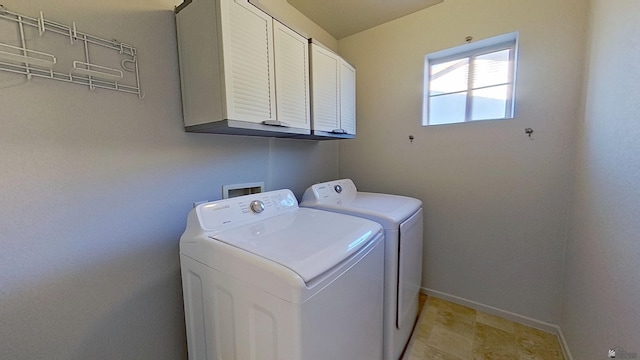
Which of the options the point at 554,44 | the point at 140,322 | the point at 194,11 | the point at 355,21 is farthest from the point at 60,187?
the point at 554,44

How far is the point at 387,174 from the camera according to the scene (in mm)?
2336

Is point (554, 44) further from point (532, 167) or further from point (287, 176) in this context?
point (287, 176)

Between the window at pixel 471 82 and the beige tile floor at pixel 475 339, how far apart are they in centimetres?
162

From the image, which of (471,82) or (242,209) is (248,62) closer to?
(242,209)

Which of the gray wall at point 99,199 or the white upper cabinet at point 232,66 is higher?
the white upper cabinet at point 232,66

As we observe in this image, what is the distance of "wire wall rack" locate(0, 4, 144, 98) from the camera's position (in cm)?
83

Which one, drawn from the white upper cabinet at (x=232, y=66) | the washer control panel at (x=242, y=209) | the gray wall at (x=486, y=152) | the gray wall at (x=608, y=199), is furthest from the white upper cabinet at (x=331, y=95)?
the gray wall at (x=608, y=199)

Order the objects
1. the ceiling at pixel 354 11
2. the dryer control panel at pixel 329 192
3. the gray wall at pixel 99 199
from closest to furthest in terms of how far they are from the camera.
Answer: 1. the gray wall at pixel 99 199
2. the dryer control panel at pixel 329 192
3. the ceiling at pixel 354 11

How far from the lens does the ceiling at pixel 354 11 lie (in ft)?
6.28

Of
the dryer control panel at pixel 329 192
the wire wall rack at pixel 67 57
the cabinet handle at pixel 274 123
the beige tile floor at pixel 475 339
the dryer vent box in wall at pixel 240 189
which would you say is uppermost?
the wire wall rack at pixel 67 57

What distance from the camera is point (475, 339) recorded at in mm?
1678

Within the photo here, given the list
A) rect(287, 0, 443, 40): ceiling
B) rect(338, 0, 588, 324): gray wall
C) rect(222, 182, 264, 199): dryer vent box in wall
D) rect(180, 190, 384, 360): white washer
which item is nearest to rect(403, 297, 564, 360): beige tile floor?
rect(338, 0, 588, 324): gray wall

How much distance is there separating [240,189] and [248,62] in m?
0.83

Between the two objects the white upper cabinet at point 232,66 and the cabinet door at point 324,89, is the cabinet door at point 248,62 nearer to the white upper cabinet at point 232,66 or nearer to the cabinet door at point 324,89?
the white upper cabinet at point 232,66
